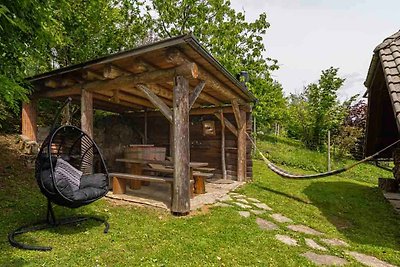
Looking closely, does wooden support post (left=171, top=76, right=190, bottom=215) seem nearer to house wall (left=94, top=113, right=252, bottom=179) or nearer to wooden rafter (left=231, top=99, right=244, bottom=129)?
wooden rafter (left=231, top=99, right=244, bottom=129)

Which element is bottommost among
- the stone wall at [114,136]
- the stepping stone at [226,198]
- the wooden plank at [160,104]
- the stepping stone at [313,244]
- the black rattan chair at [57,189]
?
the stepping stone at [313,244]

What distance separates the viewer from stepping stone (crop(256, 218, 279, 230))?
3.41m

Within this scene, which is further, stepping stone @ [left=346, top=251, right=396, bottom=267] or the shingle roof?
the shingle roof

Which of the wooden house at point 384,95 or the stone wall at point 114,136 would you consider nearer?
the wooden house at point 384,95

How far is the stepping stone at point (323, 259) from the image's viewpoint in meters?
2.50

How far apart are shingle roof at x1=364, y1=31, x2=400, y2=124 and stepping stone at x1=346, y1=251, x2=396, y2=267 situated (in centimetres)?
148

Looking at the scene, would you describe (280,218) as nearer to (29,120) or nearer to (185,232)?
(185,232)

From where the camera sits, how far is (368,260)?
265 centimetres

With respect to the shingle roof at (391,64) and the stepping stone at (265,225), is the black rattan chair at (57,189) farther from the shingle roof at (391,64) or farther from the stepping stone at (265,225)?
the shingle roof at (391,64)

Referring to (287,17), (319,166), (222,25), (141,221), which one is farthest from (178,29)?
(141,221)

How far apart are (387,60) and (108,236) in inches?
170

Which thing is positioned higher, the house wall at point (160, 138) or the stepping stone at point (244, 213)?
the house wall at point (160, 138)

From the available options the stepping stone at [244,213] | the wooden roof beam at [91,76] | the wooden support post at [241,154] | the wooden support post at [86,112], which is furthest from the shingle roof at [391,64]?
the wooden support post at [86,112]

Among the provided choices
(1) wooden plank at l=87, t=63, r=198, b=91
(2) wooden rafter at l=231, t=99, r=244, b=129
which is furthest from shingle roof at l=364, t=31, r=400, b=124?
(2) wooden rafter at l=231, t=99, r=244, b=129
